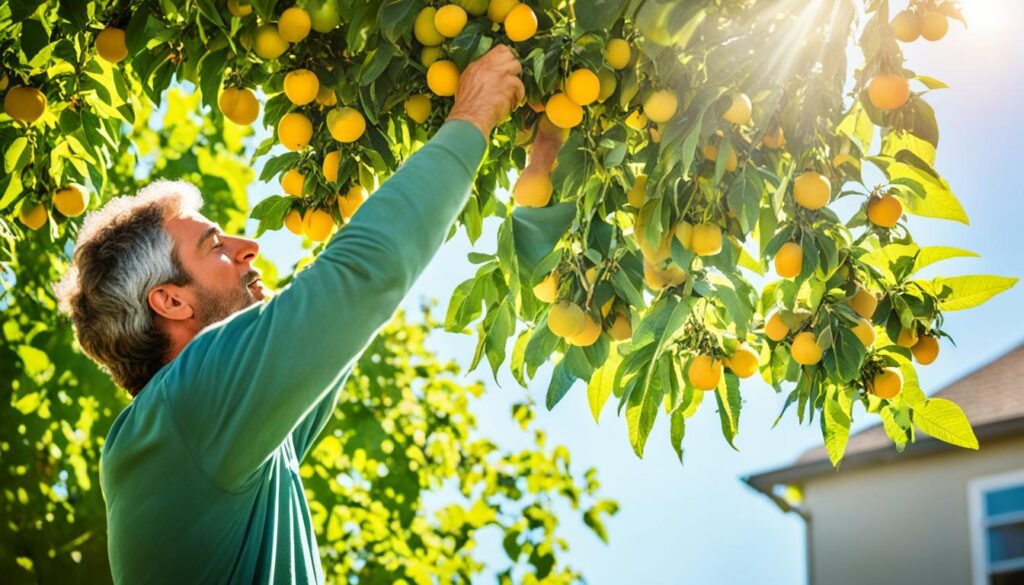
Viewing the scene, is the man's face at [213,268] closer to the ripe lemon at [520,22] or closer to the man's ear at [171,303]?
the man's ear at [171,303]

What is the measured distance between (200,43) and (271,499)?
0.96 metres

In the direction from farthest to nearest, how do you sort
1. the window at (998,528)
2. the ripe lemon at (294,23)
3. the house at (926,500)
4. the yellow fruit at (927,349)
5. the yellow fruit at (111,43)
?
1. the house at (926,500)
2. the window at (998,528)
3. the yellow fruit at (111,43)
4. the yellow fruit at (927,349)
5. the ripe lemon at (294,23)

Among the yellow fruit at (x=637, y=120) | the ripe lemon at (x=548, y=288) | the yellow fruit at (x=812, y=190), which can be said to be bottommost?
the ripe lemon at (x=548, y=288)

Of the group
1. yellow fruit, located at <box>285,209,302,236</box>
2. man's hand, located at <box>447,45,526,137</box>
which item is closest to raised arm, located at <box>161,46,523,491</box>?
man's hand, located at <box>447,45,526,137</box>

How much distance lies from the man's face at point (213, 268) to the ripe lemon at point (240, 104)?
0.26 meters

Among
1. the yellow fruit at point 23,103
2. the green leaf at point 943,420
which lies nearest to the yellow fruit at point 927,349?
the green leaf at point 943,420

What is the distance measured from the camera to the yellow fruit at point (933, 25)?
216 cm

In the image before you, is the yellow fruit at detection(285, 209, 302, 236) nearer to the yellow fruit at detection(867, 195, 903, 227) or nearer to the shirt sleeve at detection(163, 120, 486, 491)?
the shirt sleeve at detection(163, 120, 486, 491)

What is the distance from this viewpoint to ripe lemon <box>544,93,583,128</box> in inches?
83.7

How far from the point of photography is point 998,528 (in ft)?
32.3

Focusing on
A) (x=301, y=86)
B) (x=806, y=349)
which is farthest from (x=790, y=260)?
(x=301, y=86)

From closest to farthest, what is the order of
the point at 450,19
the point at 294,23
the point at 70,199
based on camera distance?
the point at 450,19
the point at 294,23
the point at 70,199

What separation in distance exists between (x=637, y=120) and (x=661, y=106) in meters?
0.16

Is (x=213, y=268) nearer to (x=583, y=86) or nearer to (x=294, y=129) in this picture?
(x=294, y=129)
